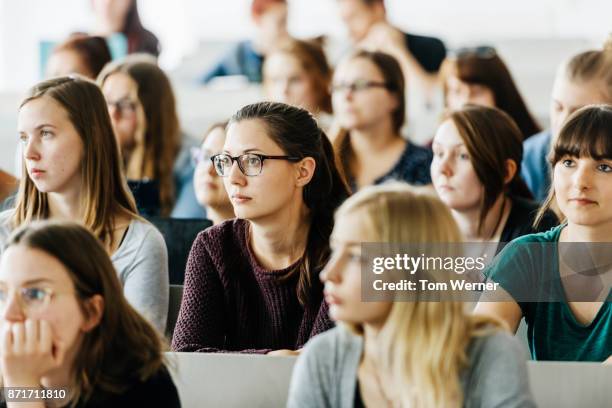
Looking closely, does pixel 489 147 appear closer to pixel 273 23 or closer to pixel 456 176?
pixel 456 176

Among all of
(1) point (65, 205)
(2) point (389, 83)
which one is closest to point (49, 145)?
(1) point (65, 205)

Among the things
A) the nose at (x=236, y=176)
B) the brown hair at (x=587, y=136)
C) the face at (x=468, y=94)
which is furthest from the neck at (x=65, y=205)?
the face at (x=468, y=94)

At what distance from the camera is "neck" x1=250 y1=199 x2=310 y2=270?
237cm

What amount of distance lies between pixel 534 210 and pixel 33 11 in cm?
513

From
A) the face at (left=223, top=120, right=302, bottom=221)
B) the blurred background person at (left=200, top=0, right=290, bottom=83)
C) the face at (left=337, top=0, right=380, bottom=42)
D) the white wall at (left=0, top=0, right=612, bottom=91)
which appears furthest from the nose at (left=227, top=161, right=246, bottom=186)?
the white wall at (left=0, top=0, right=612, bottom=91)

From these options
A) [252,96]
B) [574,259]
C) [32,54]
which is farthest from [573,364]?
[32,54]

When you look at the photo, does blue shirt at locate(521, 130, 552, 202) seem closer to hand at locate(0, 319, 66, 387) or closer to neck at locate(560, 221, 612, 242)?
neck at locate(560, 221, 612, 242)

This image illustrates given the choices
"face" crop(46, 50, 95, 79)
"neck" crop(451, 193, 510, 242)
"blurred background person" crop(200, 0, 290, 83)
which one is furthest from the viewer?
"blurred background person" crop(200, 0, 290, 83)

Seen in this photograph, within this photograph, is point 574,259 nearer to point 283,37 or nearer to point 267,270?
point 267,270

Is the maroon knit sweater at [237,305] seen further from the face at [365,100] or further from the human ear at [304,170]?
the face at [365,100]

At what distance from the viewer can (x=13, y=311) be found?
1.68 m

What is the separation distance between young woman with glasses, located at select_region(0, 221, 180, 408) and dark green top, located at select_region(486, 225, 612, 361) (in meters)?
0.81

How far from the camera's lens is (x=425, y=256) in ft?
5.44

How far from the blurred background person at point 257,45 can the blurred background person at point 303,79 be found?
1266mm
